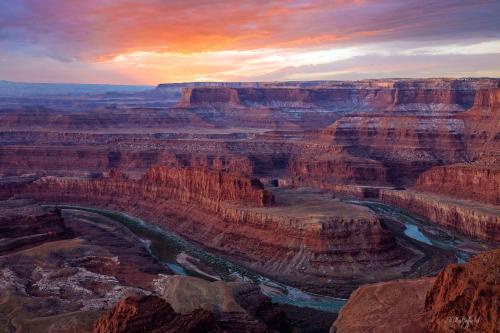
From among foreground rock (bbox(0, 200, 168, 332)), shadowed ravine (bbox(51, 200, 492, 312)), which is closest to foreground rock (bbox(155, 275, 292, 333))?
foreground rock (bbox(0, 200, 168, 332))

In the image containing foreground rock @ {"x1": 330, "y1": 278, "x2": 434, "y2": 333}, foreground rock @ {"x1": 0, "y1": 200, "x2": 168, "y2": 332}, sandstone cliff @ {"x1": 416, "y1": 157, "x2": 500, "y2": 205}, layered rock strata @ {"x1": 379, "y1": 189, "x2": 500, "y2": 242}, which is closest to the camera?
foreground rock @ {"x1": 330, "y1": 278, "x2": 434, "y2": 333}

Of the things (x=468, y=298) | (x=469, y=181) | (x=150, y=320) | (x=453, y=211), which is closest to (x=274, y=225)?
(x=453, y=211)

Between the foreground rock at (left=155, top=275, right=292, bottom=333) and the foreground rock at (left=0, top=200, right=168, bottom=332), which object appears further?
the foreground rock at (left=0, top=200, right=168, bottom=332)

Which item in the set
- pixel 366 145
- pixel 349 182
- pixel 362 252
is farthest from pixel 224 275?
pixel 366 145

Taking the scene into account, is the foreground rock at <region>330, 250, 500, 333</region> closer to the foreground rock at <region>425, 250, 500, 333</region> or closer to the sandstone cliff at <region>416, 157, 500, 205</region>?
the foreground rock at <region>425, 250, 500, 333</region>

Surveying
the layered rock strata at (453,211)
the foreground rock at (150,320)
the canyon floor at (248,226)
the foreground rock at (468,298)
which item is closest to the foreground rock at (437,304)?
the foreground rock at (468,298)

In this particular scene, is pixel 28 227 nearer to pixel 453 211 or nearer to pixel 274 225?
pixel 274 225

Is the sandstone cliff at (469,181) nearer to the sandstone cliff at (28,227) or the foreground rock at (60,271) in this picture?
the foreground rock at (60,271)
